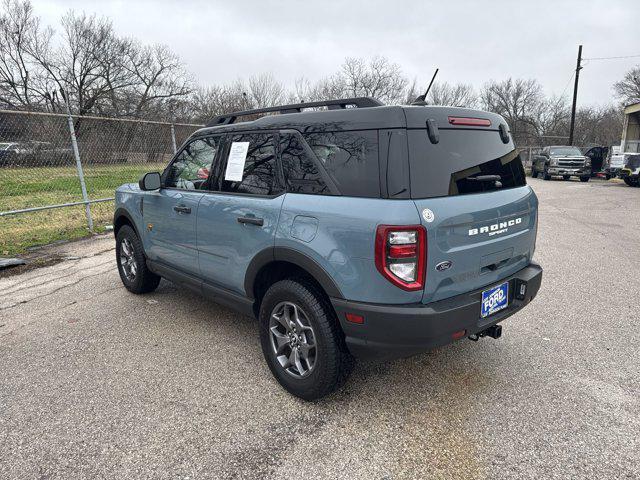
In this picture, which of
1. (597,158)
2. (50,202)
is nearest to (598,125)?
(597,158)

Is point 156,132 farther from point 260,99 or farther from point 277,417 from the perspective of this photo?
point 260,99

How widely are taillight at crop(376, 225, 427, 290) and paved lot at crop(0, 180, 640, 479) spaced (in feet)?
3.08

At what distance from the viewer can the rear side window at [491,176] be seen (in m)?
2.52

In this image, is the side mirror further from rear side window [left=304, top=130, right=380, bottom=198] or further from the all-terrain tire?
rear side window [left=304, top=130, right=380, bottom=198]

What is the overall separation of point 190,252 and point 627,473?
10.6 ft

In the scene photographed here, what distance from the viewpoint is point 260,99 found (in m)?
32.0

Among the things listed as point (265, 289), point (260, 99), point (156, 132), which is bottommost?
point (265, 289)

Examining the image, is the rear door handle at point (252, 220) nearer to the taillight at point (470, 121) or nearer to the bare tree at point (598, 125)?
the taillight at point (470, 121)

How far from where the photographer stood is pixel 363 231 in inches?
89.0

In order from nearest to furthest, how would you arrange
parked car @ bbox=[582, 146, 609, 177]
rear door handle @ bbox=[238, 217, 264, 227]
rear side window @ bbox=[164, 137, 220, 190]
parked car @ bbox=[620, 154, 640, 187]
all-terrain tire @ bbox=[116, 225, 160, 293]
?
rear door handle @ bbox=[238, 217, 264, 227], rear side window @ bbox=[164, 137, 220, 190], all-terrain tire @ bbox=[116, 225, 160, 293], parked car @ bbox=[620, 154, 640, 187], parked car @ bbox=[582, 146, 609, 177]

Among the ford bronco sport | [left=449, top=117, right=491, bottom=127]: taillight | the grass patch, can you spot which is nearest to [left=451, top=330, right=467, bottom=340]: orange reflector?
the ford bronco sport

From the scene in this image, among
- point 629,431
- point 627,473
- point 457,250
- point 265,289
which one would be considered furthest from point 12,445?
point 629,431

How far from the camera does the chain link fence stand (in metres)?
7.34

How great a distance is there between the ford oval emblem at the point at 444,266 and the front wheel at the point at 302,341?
2.30 feet
